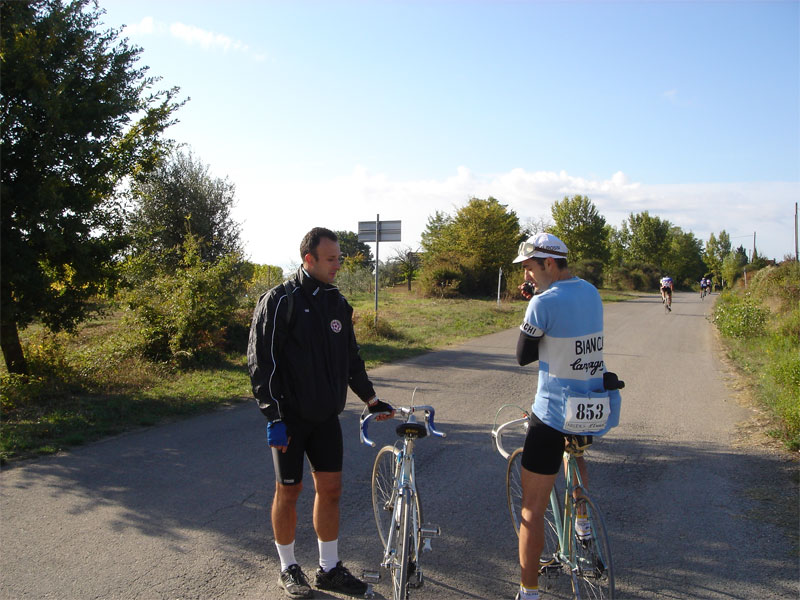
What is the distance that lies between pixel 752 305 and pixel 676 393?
9.43 m

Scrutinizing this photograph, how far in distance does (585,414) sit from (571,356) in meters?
0.29

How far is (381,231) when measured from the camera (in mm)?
16750

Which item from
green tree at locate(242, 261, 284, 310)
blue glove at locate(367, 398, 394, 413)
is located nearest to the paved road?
blue glove at locate(367, 398, 394, 413)

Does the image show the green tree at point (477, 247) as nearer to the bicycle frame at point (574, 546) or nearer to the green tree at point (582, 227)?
the green tree at point (582, 227)

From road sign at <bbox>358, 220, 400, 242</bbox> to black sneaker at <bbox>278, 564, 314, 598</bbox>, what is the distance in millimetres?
13111

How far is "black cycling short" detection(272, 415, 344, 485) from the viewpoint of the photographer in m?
3.39

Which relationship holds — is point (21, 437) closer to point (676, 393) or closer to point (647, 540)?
point (647, 540)

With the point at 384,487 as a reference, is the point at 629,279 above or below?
above

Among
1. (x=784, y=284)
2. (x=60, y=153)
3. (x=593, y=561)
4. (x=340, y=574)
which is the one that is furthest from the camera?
(x=784, y=284)

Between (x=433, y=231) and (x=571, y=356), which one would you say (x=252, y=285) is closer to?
(x=571, y=356)

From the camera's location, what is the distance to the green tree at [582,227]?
208 feet

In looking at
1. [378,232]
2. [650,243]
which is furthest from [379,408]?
[650,243]

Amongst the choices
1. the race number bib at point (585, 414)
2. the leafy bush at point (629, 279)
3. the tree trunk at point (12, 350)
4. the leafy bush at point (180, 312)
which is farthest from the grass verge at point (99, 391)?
the leafy bush at point (629, 279)

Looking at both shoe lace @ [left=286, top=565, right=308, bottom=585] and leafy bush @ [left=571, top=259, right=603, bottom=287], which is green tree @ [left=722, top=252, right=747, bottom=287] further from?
shoe lace @ [left=286, top=565, right=308, bottom=585]
